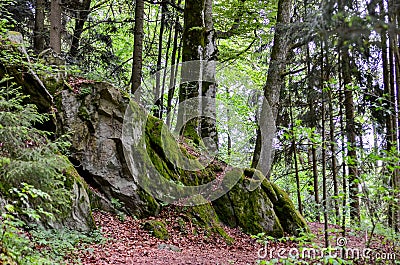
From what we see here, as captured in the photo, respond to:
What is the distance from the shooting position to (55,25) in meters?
9.50

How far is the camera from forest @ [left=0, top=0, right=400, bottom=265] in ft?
14.1

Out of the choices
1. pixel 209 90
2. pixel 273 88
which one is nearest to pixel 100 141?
Result: pixel 209 90

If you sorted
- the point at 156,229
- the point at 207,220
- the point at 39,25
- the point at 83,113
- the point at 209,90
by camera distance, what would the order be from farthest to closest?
1. the point at 39,25
2. the point at 209,90
3. the point at 207,220
4. the point at 83,113
5. the point at 156,229

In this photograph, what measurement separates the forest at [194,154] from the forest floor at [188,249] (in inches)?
1.4

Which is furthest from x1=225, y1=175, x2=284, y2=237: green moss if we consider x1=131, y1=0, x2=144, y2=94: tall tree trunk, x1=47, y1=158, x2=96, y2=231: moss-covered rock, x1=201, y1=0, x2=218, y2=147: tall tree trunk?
x1=131, y1=0, x2=144, y2=94: tall tree trunk

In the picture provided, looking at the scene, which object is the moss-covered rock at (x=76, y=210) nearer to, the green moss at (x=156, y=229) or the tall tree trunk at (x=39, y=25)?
the green moss at (x=156, y=229)

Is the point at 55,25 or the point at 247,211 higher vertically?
the point at 55,25

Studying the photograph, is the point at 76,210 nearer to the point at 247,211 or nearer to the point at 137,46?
the point at 247,211

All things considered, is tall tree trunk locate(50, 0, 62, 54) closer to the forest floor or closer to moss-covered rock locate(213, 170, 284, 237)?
the forest floor

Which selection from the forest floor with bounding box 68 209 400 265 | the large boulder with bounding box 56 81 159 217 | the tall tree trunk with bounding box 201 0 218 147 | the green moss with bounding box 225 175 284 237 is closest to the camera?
the forest floor with bounding box 68 209 400 265

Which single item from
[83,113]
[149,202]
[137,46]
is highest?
[137,46]

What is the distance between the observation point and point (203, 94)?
10.3 meters

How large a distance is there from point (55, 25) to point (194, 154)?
543cm

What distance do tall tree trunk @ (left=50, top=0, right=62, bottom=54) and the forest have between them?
0.12 ft
